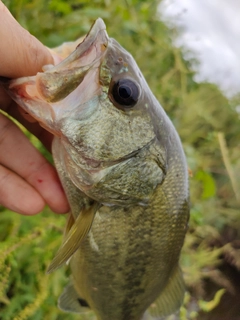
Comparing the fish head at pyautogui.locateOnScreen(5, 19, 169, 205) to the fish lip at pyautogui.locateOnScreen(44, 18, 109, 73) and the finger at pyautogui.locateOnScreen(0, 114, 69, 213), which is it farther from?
the finger at pyautogui.locateOnScreen(0, 114, 69, 213)

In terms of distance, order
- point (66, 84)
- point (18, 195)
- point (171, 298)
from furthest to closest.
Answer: point (171, 298), point (18, 195), point (66, 84)

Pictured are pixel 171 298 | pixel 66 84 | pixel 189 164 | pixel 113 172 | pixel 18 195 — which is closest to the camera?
pixel 66 84

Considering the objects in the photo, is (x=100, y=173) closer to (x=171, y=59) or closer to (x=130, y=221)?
(x=130, y=221)

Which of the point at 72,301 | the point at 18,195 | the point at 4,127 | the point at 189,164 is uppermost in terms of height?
the point at 4,127

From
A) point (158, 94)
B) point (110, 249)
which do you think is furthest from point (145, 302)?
point (158, 94)

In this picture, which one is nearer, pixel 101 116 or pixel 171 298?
pixel 101 116

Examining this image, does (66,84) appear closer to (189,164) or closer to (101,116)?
(101,116)

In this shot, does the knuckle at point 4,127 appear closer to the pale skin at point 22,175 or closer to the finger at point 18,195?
the pale skin at point 22,175

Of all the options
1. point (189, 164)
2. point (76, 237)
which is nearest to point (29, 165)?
point (76, 237)
